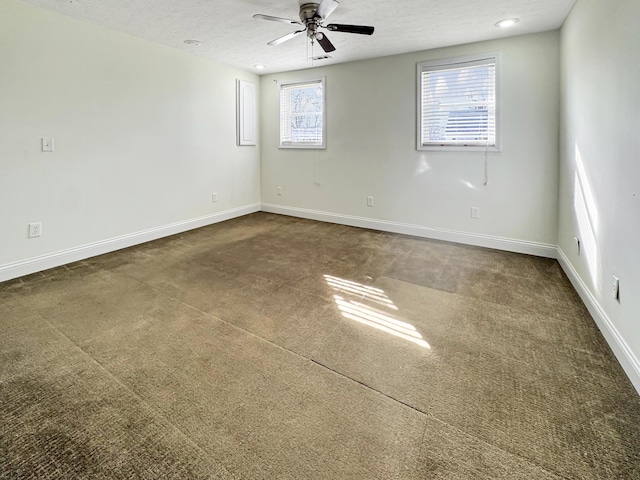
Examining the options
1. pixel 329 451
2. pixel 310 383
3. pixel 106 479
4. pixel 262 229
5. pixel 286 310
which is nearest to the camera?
pixel 106 479

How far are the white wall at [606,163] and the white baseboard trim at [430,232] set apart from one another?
66 cm

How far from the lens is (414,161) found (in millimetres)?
4652

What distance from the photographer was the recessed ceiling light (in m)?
3.38

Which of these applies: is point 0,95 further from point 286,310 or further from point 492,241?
point 492,241

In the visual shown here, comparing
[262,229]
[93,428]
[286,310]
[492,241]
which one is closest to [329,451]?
[93,428]

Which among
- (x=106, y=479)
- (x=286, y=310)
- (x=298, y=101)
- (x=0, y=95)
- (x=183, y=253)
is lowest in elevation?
(x=106, y=479)

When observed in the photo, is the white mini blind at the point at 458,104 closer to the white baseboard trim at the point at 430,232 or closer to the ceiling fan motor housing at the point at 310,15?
the white baseboard trim at the point at 430,232

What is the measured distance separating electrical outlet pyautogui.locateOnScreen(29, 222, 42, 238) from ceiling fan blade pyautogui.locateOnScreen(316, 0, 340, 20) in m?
3.34

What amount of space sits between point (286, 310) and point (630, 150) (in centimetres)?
232

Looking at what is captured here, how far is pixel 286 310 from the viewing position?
2592 mm

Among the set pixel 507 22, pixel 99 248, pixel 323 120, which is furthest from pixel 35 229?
pixel 507 22

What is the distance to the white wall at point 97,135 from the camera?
3.16m

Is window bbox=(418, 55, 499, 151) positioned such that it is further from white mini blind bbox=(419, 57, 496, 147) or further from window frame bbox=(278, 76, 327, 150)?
window frame bbox=(278, 76, 327, 150)

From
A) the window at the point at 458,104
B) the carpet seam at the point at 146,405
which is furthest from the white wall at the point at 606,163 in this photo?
the carpet seam at the point at 146,405
